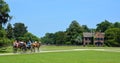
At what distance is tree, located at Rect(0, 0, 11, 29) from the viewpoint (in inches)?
2542

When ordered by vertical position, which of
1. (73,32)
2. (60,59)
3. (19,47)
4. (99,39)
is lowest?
(60,59)

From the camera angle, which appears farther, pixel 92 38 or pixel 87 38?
pixel 92 38

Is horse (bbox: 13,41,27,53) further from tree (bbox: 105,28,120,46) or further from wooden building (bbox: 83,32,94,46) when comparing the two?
wooden building (bbox: 83,32,94,46)

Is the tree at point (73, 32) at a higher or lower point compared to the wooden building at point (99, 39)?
higher

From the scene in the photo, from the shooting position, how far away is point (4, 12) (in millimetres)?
64812

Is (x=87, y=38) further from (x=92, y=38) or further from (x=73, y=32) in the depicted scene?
(x=73, y=32)

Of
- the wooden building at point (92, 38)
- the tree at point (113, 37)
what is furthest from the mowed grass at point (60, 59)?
the wooden building at point (92, 38)

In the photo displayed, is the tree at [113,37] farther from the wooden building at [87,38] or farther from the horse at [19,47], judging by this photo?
the horse at [19,47]

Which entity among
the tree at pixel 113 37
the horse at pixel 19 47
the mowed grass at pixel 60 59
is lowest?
the mowed grass at pixel 60 59

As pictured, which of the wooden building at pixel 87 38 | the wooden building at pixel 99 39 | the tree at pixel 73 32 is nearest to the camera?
the wooden building at pixel 99 39

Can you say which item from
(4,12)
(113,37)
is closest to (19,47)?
(4,12)

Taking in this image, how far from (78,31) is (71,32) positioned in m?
4.19

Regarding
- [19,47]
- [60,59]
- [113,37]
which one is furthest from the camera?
[113,37]

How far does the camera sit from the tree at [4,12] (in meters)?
64.6
